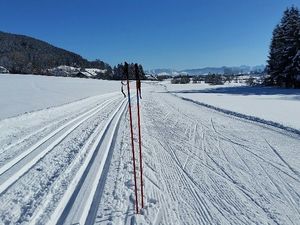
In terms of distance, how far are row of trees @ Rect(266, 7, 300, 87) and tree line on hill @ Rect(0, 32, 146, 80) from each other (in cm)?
6150

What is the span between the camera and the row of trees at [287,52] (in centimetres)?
4744

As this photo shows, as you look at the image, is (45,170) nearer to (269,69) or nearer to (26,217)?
(26,217)

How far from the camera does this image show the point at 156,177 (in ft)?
25.3

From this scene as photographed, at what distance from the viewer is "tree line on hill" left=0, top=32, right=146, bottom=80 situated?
115m

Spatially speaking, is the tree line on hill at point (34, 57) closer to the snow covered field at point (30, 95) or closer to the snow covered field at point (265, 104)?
the snow covered field at point (30, 95)

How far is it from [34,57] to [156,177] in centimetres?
14091

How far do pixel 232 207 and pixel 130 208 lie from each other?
5.50ft

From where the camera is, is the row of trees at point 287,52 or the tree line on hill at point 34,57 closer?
the row of trees at point 287,52

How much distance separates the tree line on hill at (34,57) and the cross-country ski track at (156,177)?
9662 centimetres

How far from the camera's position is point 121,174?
788 centimetres

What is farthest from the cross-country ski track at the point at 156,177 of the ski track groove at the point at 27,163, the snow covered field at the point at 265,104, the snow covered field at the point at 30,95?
the snow covered field at the point at 30,95

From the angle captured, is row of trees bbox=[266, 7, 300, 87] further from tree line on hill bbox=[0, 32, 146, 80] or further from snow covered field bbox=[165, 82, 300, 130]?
tree line on hill bbox=[0, 32, 146, 80]

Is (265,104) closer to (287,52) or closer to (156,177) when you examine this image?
(156,177)

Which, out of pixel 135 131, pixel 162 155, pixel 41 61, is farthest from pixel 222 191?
pixel 41 61
